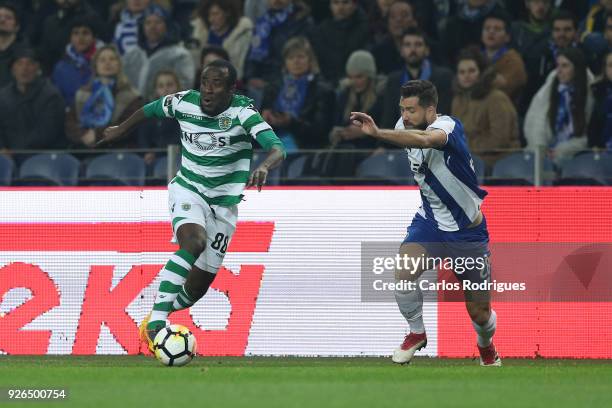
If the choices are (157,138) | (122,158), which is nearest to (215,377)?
(122,158)

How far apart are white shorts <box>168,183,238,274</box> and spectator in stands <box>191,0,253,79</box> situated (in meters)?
5.78

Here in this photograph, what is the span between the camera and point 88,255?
1299cm

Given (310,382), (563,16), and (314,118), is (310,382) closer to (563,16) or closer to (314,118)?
(314,118)

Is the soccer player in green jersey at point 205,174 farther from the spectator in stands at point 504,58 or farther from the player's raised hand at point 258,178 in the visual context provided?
the spectator in stands at point 504,58

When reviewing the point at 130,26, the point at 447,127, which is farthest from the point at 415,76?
the point at 447,127

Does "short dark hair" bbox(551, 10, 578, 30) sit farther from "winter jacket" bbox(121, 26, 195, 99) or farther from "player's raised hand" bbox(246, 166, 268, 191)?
"player's raised hand" bbox(246, 166, 268, 191)

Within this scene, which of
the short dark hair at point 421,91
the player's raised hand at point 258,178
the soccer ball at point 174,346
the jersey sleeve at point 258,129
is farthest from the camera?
the jersey sleeve at point 258,129

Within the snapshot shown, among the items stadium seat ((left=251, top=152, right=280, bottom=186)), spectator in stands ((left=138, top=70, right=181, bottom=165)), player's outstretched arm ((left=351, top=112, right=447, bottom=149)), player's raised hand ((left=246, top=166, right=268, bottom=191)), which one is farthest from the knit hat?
player's raised hand ((left=246, top=166, right=268, bottom=191))

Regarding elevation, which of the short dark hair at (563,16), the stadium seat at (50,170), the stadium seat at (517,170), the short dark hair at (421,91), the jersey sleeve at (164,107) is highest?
the short dark hair at (421,91)

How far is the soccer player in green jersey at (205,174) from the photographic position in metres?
11.3

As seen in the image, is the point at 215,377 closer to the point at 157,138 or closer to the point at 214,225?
the point at 214,225

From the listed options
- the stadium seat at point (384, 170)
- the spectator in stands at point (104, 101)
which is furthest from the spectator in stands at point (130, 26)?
the stadium seat at point (384, 170)

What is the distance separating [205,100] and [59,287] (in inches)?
101

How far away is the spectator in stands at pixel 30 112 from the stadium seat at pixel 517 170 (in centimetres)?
586
